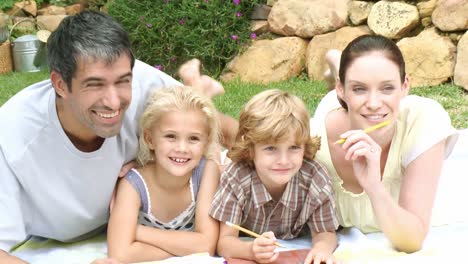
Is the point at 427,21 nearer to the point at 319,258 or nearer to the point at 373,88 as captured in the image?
the point at 373,88

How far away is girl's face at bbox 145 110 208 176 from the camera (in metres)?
2.27

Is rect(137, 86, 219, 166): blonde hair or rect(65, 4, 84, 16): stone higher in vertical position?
rect(137, 86, 219, 166): blonde hair

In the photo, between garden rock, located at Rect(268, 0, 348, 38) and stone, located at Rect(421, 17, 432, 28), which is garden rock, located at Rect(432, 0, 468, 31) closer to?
stone, located at Rect(421, 17, 432, 28)

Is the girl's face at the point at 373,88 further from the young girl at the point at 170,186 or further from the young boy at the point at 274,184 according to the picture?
the young girl at the point at 170,186

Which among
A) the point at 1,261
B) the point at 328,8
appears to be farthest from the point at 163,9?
the point at 1,261

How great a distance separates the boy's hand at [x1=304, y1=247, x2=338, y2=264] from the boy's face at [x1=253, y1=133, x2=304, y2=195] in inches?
10.4

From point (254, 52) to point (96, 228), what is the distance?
3.88m

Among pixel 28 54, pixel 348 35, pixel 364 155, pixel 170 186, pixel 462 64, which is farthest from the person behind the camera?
pixel 28 54

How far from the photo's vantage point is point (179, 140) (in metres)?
2.29

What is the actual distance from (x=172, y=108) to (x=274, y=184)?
1.51 feet

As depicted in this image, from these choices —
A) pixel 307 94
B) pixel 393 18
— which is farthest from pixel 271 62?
pixel 393 18

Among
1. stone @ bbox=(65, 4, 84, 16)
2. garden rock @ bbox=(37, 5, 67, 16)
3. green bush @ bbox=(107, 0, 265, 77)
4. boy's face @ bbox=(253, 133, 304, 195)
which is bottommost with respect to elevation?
garden rock @ bbox=(37, 5, 67, 16)

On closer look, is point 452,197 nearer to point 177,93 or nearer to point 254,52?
point 177,93

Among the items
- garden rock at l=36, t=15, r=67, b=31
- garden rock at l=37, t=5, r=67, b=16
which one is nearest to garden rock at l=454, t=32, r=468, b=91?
garden rock at l=36, t=15, r=67, b=31
